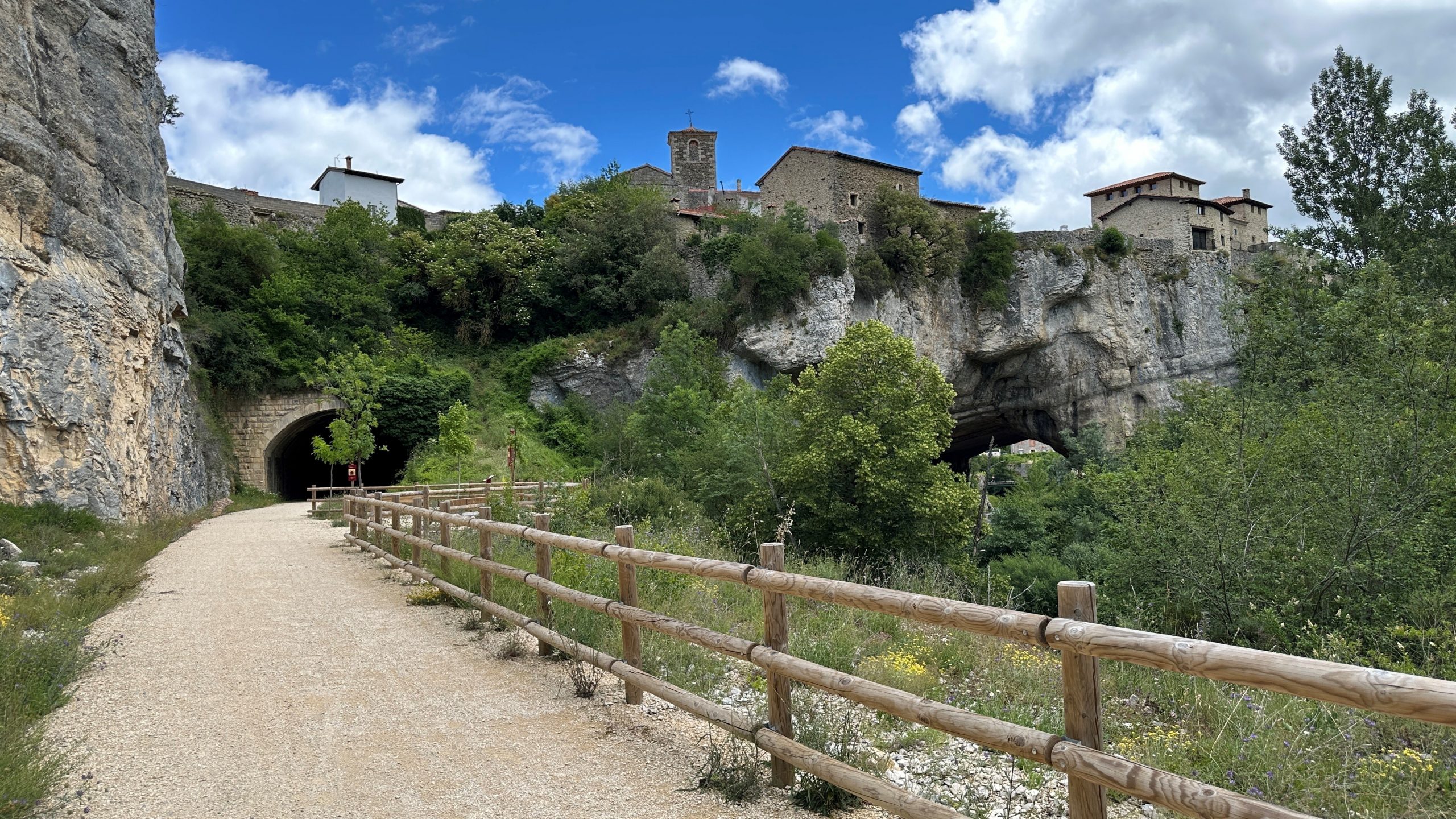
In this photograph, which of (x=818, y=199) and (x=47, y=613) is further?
(x=818, y=199)

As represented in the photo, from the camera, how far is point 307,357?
30078 millimetres

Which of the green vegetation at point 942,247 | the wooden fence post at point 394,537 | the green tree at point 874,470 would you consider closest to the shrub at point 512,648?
the wooden fence post at point 394,537

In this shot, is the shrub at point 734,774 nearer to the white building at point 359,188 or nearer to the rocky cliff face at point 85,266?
the rocky cliff face at point 85,266

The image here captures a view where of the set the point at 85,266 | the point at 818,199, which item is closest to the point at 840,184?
the point at 818,199

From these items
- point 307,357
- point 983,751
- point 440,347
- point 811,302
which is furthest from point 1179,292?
point 983,751

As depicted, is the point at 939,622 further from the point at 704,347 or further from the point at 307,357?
the point at 307,357

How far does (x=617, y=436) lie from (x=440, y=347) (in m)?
10.7

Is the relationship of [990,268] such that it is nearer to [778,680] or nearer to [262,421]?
[262,421]

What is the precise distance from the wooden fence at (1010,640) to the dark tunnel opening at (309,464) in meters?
26.2

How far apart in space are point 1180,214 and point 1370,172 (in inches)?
892

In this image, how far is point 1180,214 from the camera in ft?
152

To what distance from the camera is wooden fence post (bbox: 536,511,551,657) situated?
6398mm

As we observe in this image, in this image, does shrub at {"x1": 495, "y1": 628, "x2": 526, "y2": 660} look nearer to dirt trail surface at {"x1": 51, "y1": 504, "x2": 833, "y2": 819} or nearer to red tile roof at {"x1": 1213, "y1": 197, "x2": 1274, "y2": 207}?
dirt trail surface at {"x1": 51, "y1": 504, "x2": 833, "y2": 819}

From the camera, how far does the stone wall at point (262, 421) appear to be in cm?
2880
